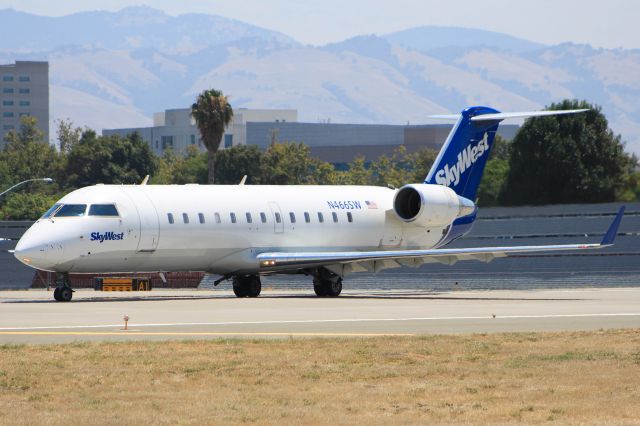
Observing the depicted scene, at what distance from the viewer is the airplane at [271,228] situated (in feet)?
125

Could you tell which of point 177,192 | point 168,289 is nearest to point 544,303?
point 177,192

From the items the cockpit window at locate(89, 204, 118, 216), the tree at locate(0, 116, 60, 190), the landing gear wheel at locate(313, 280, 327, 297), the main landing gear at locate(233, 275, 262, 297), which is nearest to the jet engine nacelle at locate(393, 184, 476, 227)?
the landing gear wheel at locate(313, 280, 327, 297)

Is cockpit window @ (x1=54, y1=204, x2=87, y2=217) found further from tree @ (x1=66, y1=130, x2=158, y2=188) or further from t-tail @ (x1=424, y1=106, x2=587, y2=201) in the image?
tree @ (x1=66, y1=130, x2=158, y2=188)

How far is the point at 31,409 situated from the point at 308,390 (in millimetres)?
3648

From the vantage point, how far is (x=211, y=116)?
8769 centimetres

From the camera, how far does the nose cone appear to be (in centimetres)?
3688

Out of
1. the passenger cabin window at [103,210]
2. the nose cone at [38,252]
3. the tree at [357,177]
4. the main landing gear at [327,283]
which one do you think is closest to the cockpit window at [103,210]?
the passenger cabin window at [103,210]

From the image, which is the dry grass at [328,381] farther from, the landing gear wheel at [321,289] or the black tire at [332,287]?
the landing gear wheel at [321,289]

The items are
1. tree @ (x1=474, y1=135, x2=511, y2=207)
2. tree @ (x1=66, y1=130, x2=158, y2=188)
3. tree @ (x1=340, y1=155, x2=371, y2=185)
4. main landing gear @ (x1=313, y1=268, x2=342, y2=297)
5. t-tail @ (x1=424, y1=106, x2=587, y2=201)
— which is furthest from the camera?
tree @ (x1=340, y1=155, x2=371, y2=185)

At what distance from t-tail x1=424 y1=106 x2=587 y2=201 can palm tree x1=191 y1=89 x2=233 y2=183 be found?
137 feet

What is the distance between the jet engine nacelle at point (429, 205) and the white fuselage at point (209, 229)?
42 centimetres

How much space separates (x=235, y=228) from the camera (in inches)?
1625

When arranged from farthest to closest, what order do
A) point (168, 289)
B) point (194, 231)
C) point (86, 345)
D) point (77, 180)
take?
point (77, 180) → point (168, 289) → point (194, 231) → point (86, 345)

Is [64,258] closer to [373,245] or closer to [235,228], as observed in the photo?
[235,228]
